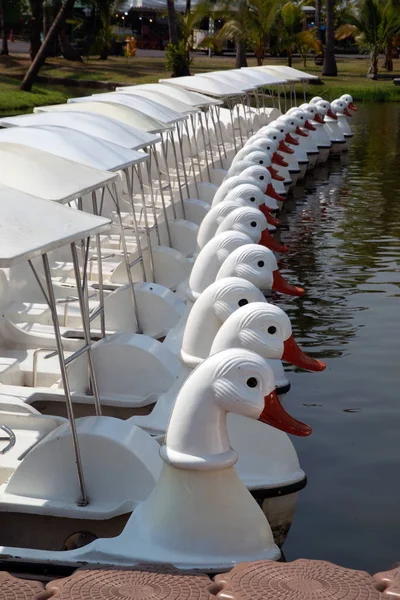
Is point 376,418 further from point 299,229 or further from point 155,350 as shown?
point 299,229

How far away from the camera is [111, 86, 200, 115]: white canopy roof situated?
1682 cm

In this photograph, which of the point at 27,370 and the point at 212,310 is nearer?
the point at 212,310

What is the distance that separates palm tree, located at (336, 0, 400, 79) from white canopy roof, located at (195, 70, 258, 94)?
20.4m

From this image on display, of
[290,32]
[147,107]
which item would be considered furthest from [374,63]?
[147,107]

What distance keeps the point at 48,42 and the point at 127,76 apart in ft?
20.4

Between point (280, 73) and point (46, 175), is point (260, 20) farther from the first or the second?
point (46, 175)

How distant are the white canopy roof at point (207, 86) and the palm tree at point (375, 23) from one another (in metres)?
23.1

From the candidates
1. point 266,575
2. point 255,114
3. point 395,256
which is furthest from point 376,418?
point 255,114

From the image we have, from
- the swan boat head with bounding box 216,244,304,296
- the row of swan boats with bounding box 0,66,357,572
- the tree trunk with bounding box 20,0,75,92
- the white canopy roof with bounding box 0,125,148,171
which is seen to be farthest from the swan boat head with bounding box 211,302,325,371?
the tree trunk with bounding box 20,0,75,92

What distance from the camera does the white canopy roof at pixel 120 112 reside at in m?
13.2

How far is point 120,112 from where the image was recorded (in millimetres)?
13453

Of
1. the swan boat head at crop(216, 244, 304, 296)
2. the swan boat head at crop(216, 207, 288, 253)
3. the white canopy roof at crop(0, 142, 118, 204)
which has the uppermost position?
the white canopy roof at crop(0, 142, 118, 204)

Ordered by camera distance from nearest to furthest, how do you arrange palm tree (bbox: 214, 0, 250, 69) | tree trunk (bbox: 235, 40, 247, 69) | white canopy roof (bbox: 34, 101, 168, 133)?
white canopy roof (bbox: 34, 101, 168, 133) < palm tree (bbox: 214, 0, 250, 69) < tree trunk (bbox: 235, 40, 247, 69)

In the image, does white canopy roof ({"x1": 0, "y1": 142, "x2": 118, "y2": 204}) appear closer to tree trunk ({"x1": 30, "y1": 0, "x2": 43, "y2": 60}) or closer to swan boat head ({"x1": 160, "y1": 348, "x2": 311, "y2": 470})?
swan boat head ({"x1": 160, "y1": 348, "x2": 311, "y2": 470})
